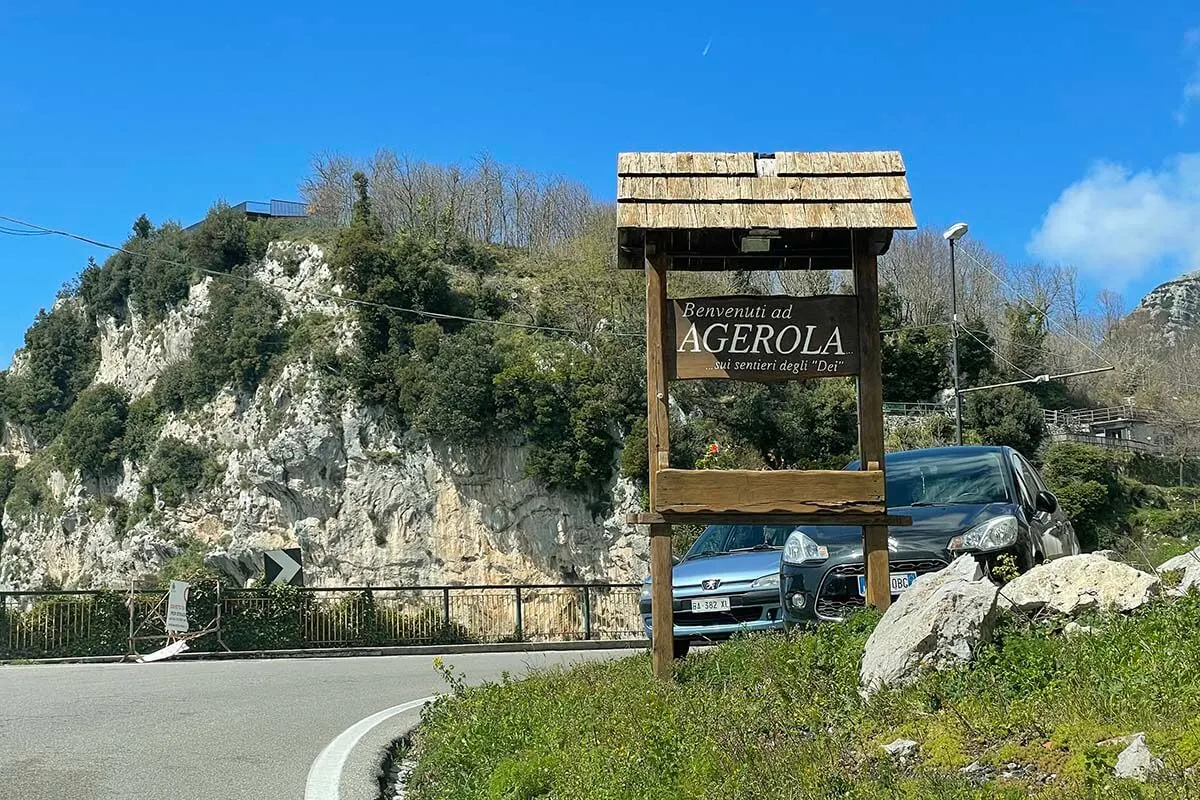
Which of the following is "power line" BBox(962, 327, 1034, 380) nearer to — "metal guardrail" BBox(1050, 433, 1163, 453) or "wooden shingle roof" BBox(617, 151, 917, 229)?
"metal guardrail" BBox(1050, 433, 1163, 453)

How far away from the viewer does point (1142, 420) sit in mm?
53688

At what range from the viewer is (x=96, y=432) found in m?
52.0

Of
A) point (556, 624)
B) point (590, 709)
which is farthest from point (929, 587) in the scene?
point (556, 624)

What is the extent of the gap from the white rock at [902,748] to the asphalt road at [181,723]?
3.57 meters

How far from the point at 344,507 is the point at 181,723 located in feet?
121

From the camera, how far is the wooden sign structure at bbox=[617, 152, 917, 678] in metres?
7.57

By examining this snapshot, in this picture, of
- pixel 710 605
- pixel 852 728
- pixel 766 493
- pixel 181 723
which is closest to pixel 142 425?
pixel 181 723

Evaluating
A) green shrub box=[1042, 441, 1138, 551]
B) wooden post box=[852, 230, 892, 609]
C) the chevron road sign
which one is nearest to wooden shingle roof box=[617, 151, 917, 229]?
wooden post box=[852, 230, 892, 609]

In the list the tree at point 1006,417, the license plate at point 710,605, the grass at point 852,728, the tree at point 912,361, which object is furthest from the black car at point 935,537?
the tree at point 912,361

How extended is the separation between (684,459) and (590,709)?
3330cm

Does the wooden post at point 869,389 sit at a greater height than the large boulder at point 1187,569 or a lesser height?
greater

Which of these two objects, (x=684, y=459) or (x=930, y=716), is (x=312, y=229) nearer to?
(x=684, y=459)

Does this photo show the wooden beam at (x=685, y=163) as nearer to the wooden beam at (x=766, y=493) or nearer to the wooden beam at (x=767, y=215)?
the wooden beam at (x=767, y=215)

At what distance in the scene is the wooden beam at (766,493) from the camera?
7551 millimetres
